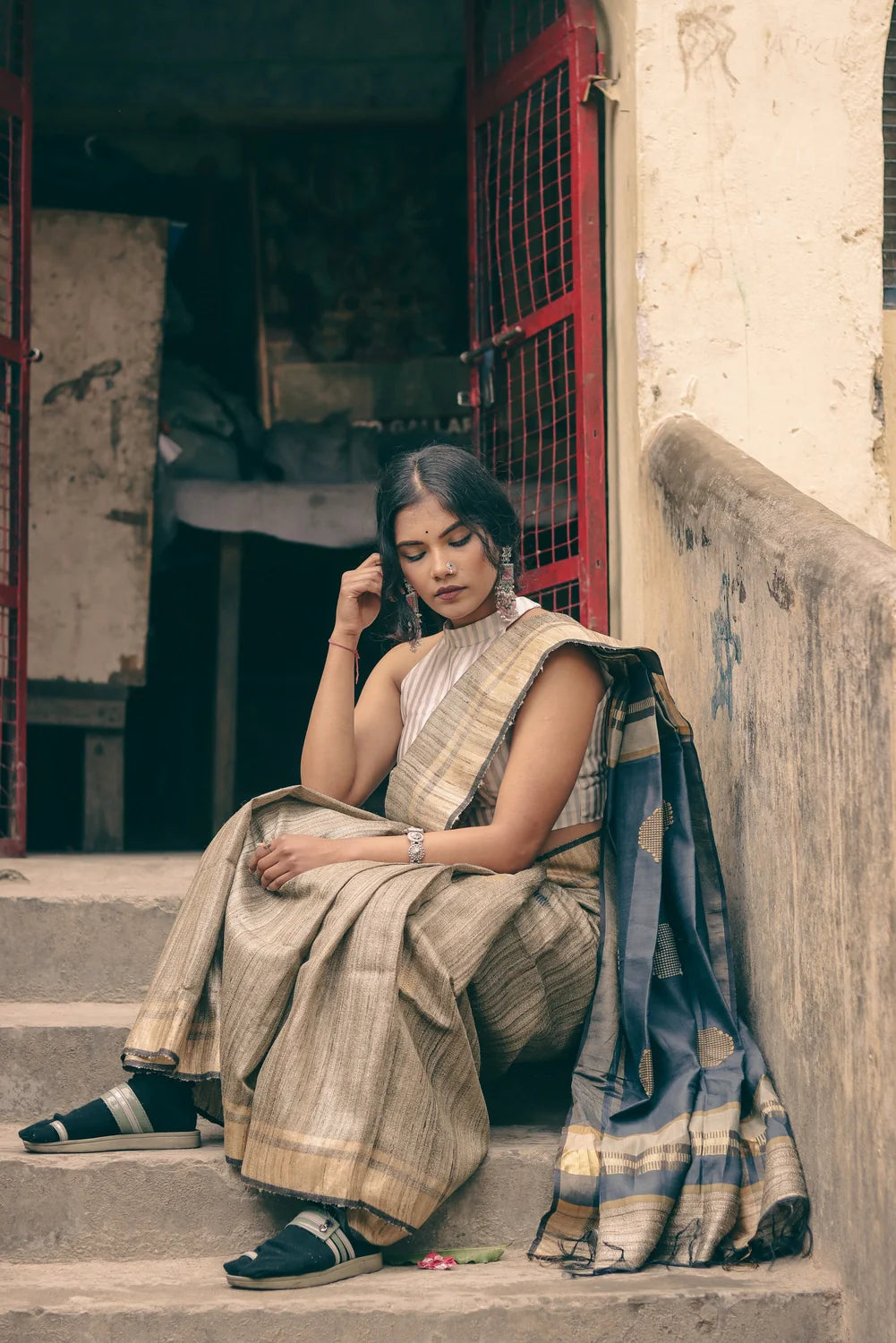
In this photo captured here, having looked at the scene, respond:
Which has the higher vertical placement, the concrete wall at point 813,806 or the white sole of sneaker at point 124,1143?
the concrete wall at point 813,806

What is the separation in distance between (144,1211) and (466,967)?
28.4 inches

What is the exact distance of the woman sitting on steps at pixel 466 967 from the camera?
244 centimetres

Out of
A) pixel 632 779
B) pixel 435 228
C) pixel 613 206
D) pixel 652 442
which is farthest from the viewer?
pixel 435 228

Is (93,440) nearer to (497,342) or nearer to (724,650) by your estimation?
(497,342)

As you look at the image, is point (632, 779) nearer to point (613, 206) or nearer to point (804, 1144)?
point (804, 1144)

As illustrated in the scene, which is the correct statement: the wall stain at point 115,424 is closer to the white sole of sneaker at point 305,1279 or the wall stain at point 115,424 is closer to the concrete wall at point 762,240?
the concrete wall at point 762,240

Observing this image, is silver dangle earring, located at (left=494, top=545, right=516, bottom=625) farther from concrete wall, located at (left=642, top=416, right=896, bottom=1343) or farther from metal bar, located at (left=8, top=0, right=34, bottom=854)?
metal bar, located at (left=8, top=0, right=34, bottom=854)

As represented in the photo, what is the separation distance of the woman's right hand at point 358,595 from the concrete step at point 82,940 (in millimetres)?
785

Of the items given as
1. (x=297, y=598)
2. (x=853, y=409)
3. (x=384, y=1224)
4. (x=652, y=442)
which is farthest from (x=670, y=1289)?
(x=297, y=598)

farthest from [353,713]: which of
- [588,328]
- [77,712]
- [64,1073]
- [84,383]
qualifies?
[84,383]

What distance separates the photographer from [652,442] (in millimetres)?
3764

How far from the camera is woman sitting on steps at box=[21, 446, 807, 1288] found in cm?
244

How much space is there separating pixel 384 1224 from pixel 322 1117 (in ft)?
0.68

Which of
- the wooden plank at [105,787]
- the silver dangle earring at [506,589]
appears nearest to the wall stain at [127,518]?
the wooden plank at [105,787]
